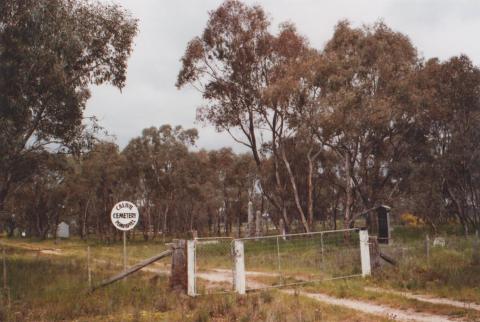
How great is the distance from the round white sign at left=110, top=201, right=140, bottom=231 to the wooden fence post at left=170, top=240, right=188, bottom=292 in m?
1.58

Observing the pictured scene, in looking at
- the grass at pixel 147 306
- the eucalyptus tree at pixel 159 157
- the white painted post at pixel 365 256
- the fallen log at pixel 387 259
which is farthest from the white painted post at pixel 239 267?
the eucalyptus tree at pixel 159 157

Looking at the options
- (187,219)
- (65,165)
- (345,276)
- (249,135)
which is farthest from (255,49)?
(187,219)

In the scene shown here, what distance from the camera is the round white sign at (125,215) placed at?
42.8 ft

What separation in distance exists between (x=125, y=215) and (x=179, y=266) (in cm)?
216

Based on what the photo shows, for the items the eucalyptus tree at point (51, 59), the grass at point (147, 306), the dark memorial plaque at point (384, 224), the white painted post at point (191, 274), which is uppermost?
Answer: the eucalyptus tree at point (51, 59)

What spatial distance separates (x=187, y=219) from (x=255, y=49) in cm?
4111

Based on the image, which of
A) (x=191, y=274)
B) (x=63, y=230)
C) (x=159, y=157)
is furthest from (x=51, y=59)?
(x=63, y=230)

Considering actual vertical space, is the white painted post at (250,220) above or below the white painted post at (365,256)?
above

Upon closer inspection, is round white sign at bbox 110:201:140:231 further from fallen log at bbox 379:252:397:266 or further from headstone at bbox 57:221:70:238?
headstone at bbox 57:221:70:238

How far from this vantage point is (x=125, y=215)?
43.1 feet

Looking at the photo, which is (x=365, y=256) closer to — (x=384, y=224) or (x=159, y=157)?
(x=384, y=224)

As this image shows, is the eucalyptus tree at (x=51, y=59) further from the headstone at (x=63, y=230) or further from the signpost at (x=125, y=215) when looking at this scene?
the headstone at (x=63, y=230)

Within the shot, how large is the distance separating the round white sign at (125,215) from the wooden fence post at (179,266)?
5.19 feet

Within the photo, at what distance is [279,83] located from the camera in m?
31.1
